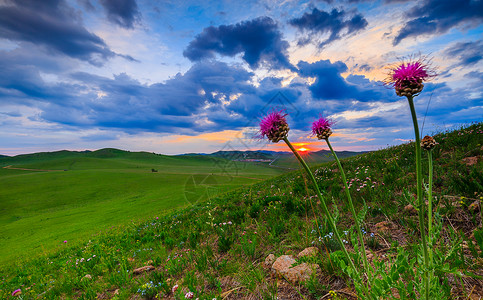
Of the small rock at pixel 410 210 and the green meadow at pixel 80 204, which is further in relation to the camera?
the green meadow at pixel 80 204

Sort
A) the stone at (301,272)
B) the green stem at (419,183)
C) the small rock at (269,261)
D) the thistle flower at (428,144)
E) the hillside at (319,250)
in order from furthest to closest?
the small rock at (269,261)
the stone at (301,272)
the hillside at (319,250)
the thistle flower at (428,144)
the green stem at (419,183)

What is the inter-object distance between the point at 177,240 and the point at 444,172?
821 cm

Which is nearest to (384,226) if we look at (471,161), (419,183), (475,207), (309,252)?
(475,207)

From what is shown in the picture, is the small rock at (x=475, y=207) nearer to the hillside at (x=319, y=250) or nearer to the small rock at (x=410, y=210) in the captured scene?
the hillside at (x=319, y=250)

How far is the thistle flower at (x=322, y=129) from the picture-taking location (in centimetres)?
258

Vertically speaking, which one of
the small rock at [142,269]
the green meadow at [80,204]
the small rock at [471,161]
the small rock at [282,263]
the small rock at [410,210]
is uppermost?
the small rock at [471,161]

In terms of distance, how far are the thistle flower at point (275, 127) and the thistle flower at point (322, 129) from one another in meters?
0.52

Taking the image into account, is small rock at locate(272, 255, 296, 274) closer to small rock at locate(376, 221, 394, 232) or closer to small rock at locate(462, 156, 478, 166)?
small rock at locate(376, 221, 394, 232)

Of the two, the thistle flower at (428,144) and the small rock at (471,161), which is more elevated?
the thistle flower at (428,144)

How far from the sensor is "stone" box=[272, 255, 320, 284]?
11.0 feet

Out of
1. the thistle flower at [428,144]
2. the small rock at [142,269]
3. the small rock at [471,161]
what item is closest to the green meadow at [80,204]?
the small rock at [142,269]

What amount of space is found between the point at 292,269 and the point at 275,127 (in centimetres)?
268

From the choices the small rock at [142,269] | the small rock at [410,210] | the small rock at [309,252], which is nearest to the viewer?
the small rock at [309,252]

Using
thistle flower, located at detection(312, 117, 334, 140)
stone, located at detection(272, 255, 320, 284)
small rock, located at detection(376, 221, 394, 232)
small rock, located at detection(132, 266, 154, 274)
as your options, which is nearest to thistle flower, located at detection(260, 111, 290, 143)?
thistle flower, located at detection(312, 117, 334, 140)
